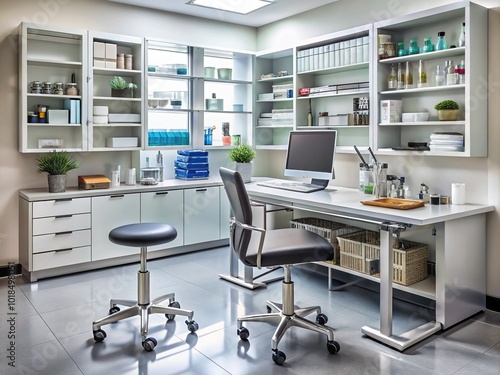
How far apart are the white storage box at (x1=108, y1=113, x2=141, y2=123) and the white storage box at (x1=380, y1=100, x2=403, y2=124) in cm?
234

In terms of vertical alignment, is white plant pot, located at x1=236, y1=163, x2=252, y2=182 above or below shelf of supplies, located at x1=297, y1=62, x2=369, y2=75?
below

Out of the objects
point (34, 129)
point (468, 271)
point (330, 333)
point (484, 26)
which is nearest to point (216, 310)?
point (330, 333)

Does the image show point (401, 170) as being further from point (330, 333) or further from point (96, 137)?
point (96, 137)

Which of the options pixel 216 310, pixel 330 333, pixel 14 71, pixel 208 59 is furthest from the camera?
pixel 208 59

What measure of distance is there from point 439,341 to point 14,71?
13.2ft

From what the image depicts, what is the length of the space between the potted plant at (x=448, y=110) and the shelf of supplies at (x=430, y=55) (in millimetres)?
353

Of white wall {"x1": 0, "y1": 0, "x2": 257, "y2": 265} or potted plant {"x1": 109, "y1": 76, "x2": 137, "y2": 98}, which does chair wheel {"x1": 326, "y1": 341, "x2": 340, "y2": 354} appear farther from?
potted plant {"x1": 109, "y1": 76, "x2": 137, "y2": 98}

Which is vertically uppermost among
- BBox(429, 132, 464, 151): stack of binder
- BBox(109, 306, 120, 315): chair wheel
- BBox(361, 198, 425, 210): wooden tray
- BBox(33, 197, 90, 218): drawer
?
BBox(429, 132, 464, 151): stack of binder

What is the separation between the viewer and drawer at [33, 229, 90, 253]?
383 cm

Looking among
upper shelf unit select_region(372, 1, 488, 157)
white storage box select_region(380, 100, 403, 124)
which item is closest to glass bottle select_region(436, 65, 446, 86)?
upper shelf unit select_region(372, 1, 488, 157)

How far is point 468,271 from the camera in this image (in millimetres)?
3037

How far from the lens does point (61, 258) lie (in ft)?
12.9

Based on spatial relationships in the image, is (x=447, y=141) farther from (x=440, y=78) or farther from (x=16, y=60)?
(x=16, y=60)

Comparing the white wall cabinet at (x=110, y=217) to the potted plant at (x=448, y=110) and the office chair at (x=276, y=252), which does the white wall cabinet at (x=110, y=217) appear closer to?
the office chair at (x=276, y=252)
